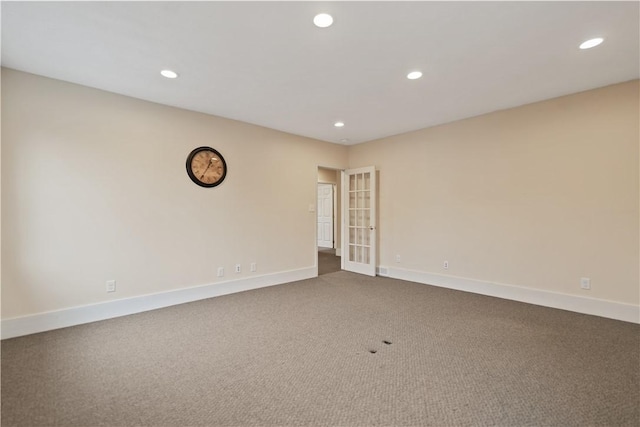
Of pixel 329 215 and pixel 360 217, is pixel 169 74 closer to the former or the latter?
pixel 360 217

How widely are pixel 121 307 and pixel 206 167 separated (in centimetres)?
199

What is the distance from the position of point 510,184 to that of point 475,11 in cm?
265

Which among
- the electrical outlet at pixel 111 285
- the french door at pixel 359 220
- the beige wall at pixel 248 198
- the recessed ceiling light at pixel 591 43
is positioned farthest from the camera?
the french door at pixel 359 220

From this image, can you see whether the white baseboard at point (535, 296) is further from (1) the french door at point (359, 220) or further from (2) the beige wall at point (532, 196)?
(1) the french door at point (359, 220)

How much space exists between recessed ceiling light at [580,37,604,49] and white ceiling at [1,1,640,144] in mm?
45

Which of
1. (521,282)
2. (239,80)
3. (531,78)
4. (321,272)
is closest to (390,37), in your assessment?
(239,80)

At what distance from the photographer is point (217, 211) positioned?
4.06 m

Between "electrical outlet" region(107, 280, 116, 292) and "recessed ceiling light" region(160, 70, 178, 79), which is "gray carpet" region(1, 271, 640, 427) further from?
"recessed ceiling light" region(160, 70, 178, 79)

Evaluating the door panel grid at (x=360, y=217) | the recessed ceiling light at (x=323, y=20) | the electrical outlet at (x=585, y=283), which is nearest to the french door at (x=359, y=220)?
the door panel grid at (x=360, y=217)

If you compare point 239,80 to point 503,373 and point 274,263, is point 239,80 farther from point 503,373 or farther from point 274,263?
point 503,373

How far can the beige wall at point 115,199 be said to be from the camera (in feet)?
9.04

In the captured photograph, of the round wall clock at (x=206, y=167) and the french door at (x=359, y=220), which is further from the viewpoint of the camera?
the french door at (x=359, y=220)

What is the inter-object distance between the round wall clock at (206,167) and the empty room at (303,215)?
0.09 ft

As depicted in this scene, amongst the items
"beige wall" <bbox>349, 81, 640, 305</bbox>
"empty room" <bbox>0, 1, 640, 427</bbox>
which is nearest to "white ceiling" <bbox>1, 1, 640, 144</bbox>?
"empty room" <bbox>0, 1, 640, 427</bbox>
